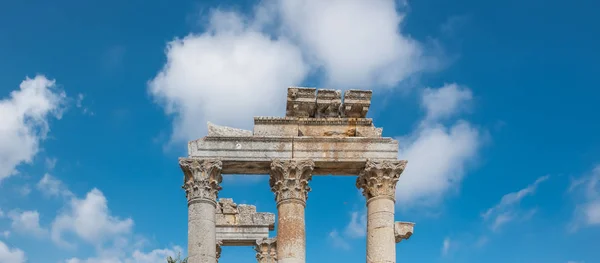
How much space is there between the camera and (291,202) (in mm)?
22531

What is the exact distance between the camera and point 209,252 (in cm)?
2145

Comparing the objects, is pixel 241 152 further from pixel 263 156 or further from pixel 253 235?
pixel 253 235

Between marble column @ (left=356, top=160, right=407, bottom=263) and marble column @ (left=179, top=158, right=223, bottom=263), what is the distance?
4.56 meters

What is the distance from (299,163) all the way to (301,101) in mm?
2076

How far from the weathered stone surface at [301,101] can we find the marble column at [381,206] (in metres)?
2.60

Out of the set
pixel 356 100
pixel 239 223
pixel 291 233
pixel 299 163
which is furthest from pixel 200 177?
pixel 239 223

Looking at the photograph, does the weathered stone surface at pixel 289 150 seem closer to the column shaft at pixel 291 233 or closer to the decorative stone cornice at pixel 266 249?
the column shaft at pixel 291 233

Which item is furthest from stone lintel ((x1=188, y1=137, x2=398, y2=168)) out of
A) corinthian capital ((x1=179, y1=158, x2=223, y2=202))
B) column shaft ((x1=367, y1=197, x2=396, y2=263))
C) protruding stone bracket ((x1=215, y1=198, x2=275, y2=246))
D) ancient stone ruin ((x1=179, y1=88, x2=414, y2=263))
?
protruding stone bracket ((x1=215, y1=198, x2=275, y2=246))

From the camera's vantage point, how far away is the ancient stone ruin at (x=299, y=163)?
72.3 ft

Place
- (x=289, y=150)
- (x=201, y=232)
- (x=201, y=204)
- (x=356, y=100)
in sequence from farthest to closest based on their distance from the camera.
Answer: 1. (x=356, y=100)
2. (x=289, y=150)
3. (x=201, y=204)
4. (x=201, y=232)

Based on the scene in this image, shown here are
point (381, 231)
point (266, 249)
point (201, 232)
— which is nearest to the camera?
point (201, 232)

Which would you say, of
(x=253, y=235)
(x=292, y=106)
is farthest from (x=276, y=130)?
(x=253, y=235)

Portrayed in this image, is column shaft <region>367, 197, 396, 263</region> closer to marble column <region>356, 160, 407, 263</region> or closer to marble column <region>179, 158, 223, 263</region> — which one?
marble column <region>356, 160, 407, 263</region>

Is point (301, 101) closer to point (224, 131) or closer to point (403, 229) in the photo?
point (224, 131)
